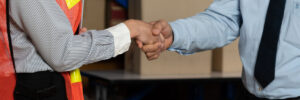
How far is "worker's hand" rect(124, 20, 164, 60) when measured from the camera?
1164mm

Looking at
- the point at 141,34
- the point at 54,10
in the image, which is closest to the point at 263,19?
the point at 141,34

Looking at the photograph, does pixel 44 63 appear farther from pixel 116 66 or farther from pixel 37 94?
pixel 116 66

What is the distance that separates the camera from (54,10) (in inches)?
36.1

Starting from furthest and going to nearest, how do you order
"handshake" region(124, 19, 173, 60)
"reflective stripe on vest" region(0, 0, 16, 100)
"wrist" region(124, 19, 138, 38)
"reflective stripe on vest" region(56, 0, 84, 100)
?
"handshake" region(124, 19, 173, 60) < "wrist" region(124, 19, 138, 38) < "reflective stripe on vest" region(56, 0, 84, 100) < "reflective stripe on vest" region(0, 0, 16, 100)

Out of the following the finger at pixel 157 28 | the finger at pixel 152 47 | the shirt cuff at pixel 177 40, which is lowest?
the finger at pixel 152 47

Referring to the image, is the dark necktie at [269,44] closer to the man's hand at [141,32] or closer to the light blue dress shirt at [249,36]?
the light blue dress shirt at [249,36]

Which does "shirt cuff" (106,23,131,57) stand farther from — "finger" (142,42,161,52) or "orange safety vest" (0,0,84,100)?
"finger" (142,42,161,52)

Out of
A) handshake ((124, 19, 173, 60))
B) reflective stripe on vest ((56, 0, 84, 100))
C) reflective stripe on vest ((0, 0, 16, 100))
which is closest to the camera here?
reflective stripe on vest ((0, 0, 16, 100))

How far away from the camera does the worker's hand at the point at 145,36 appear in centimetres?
116

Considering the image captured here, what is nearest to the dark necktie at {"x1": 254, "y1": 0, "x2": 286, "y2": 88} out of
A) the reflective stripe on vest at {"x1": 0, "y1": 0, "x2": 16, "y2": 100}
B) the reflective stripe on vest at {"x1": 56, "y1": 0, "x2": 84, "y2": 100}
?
the reflective stripe on vest at {"x1": 56, "y1": 0, "x2": 84, "y2": 100}

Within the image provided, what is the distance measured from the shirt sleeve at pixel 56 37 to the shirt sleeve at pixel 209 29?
1.20ft

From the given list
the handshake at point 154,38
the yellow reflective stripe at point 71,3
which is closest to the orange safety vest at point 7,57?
the yellow reflective stripe at point 71,3

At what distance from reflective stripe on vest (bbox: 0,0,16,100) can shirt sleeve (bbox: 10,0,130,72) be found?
27 millimetres

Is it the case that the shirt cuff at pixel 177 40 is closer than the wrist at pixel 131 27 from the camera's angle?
No
